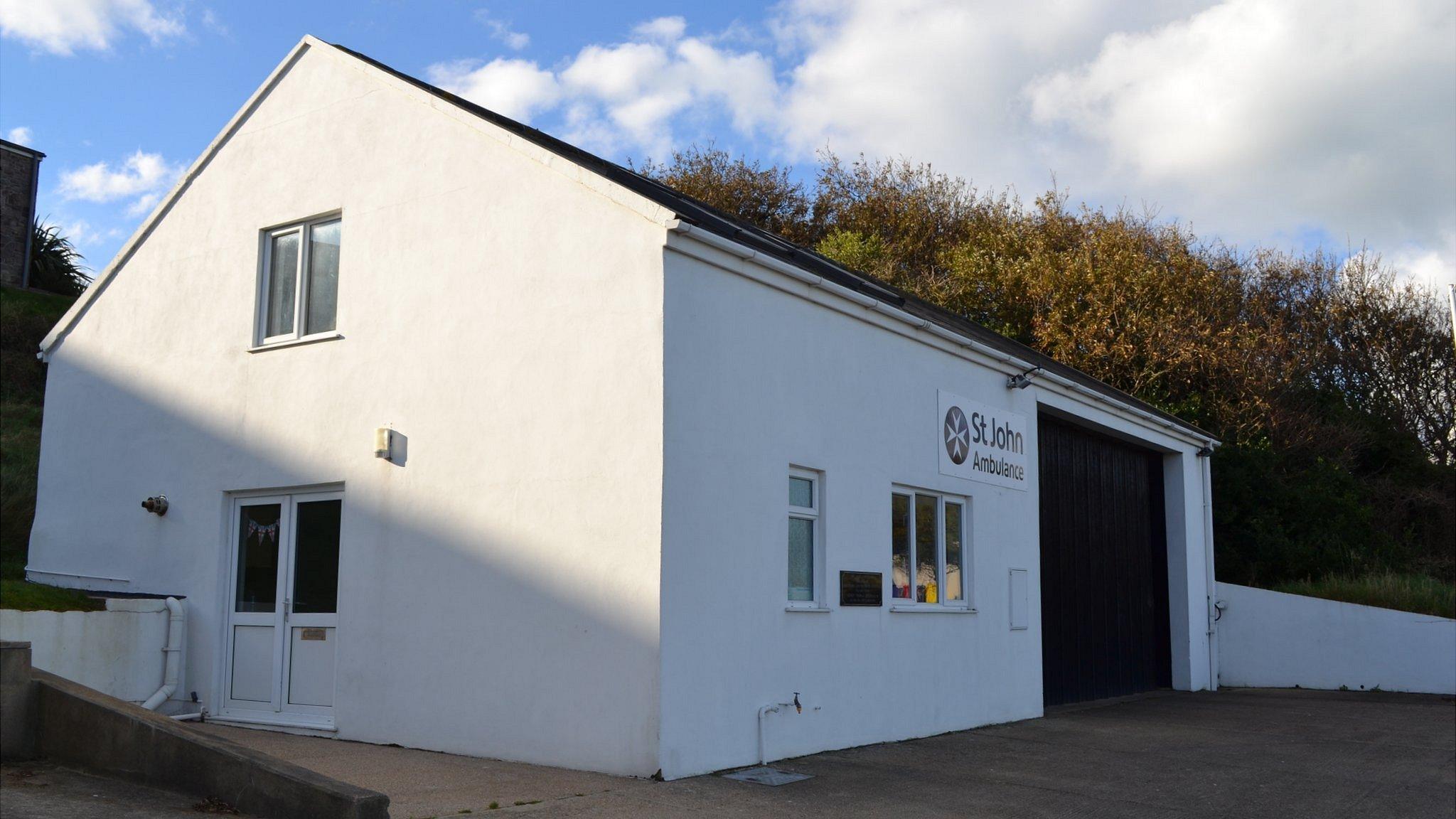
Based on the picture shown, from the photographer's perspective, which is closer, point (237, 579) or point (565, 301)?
point (565, 301)

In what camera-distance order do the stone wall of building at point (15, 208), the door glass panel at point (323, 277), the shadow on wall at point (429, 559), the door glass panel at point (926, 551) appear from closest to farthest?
the shadow on wall at point (429, 559), the door glass panel at point (323, 277), the door glass panel at point (926, 551), the stone wall of building at point (15, 208)

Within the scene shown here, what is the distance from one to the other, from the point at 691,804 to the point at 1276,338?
73.5 ft

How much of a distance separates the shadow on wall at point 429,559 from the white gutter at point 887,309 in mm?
1585

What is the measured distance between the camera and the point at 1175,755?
10.4 metres

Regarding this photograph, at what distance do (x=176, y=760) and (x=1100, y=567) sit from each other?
12.6m

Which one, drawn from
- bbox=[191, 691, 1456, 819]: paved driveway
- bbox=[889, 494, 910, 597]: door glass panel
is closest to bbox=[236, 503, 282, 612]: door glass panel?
bbox=[191, 691, 1456, 819]: paved driveway

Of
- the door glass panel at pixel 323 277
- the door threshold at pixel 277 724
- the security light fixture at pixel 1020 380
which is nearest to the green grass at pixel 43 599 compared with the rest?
the door threshold at pixel 277 724

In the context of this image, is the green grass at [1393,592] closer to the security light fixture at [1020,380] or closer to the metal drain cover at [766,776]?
the security light fixture at [1020,380]

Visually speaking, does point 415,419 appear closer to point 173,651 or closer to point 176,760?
point 173,651

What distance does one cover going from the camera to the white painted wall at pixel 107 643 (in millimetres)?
9477

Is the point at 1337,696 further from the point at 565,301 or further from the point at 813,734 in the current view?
the point at 565,301

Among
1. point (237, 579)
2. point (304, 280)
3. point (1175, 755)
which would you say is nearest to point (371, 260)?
point (304, 280)

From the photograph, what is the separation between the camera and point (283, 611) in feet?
34.2

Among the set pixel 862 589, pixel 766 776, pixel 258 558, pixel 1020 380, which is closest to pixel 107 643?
pixel 258 558
